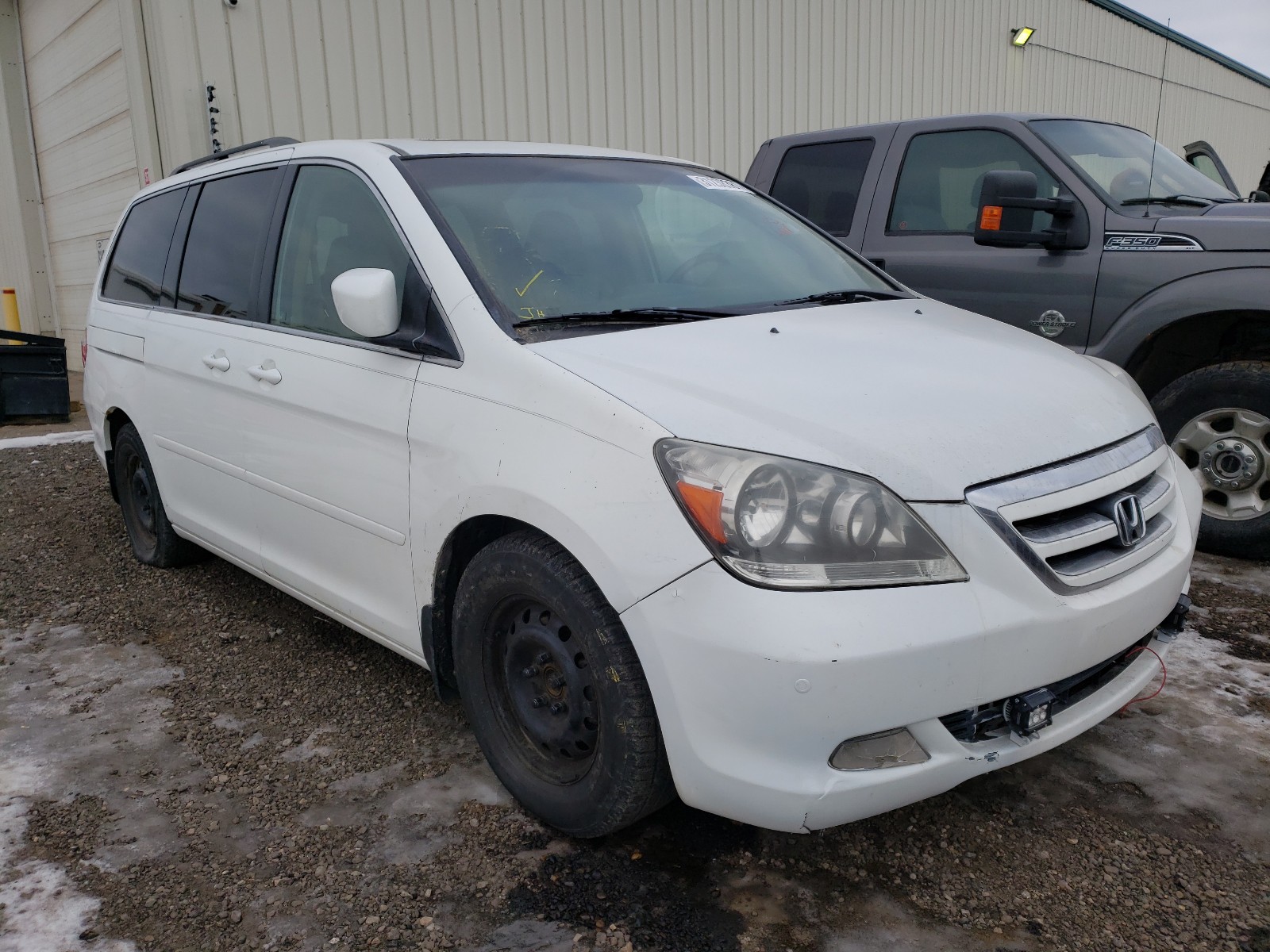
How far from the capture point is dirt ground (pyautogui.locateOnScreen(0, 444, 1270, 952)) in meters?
2.04

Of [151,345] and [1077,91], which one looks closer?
[151,345]

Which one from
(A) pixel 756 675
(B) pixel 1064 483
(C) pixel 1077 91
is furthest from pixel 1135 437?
(C) pixel 1077 91

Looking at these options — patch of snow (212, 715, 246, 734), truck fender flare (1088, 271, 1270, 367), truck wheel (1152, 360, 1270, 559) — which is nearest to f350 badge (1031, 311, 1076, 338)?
truck fender flare (1088, 271, 1270, 367)

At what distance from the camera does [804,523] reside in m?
1.86

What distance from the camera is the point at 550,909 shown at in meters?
2.10

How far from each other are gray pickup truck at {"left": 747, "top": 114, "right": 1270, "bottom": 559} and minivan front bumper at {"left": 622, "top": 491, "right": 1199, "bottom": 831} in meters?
2.67

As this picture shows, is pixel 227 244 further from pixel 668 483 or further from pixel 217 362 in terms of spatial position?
pixel 668 483

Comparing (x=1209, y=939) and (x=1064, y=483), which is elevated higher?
(x=1064, y=483)

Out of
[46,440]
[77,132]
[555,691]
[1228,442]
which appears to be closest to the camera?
[555,691]

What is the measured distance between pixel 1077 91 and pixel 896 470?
53.8ft

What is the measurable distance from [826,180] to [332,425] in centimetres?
358

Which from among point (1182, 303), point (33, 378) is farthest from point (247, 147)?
point (33, 378)

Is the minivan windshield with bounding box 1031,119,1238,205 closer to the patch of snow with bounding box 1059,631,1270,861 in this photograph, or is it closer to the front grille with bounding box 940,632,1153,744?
the patch of snow with bounding box 1059,631,1270,861

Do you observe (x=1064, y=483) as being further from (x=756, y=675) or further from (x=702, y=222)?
(x=702, y=222)
